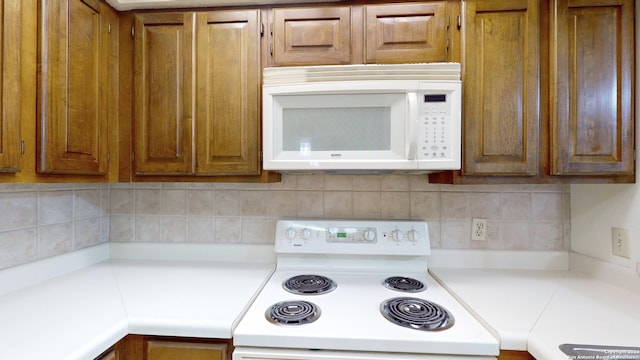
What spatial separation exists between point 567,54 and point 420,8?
23.5 inches

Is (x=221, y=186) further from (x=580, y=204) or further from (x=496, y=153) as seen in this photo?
(x=580, y=204)

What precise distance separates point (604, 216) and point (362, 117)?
3.85ft

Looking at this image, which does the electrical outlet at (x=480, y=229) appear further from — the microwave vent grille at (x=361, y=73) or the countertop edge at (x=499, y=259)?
the microwave vent grille at (x=361, y=73)

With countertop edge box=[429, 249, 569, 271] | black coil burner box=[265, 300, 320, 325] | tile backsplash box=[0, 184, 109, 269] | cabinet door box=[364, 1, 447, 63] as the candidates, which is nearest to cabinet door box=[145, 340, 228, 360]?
black coil burner box=[265, 300, 320, 325]

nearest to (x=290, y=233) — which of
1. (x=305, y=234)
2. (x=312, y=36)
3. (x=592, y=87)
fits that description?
(x=305, y=234)

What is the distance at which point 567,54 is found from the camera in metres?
1.14

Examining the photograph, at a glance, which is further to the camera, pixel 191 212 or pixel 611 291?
pixel 191 212

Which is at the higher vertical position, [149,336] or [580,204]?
[580,204]

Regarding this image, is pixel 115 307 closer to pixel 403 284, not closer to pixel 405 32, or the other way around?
pixel 403 284

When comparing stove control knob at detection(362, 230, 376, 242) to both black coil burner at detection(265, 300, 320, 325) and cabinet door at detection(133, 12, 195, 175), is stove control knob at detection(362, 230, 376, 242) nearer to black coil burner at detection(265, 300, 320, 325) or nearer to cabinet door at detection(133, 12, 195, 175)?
black coil burner at detection(265, 300, 320, 325)

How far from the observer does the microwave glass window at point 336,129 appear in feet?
3.68

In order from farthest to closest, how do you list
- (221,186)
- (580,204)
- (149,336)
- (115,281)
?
(221,186) → (580,204) → (115,281) → (149,336)

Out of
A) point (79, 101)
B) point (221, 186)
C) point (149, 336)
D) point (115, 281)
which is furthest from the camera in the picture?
point (221, 186)

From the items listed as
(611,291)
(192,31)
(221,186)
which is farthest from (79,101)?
(611,291)
